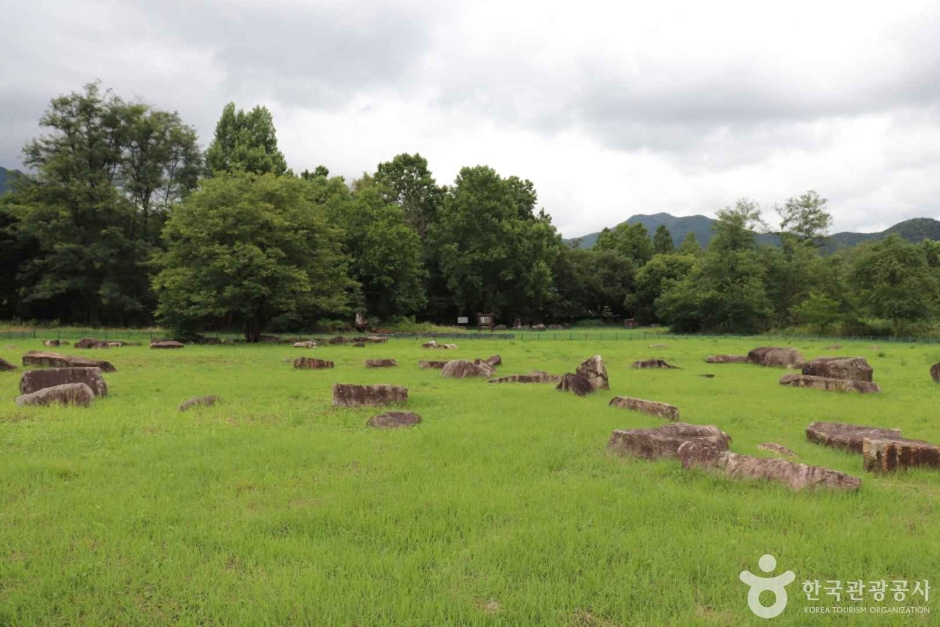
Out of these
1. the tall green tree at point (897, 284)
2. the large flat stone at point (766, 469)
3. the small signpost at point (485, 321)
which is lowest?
the large flat stone at point (766, 469)

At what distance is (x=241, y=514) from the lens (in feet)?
19.2

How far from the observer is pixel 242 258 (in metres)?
34.7

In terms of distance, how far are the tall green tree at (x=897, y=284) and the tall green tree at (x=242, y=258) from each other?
42582 mm

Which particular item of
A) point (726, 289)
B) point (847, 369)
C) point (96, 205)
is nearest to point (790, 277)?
point (726, 289)

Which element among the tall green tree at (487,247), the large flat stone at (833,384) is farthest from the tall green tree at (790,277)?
the large flat stone at (833,384)

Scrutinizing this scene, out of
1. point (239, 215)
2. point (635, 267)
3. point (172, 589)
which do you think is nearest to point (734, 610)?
point (172, 589)

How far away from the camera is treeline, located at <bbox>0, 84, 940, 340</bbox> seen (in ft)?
121

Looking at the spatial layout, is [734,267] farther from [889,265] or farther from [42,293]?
[42,293]

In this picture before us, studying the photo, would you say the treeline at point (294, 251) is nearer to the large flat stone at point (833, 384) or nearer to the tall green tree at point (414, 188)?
the tall green tree at point (414, 188)

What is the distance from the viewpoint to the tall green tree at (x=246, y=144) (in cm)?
5500

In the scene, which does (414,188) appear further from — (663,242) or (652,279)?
(663,242)

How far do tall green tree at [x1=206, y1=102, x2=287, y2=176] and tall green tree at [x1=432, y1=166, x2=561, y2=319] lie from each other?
19.2 meters

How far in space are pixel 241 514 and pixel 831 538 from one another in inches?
229

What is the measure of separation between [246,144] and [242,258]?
26.5m
